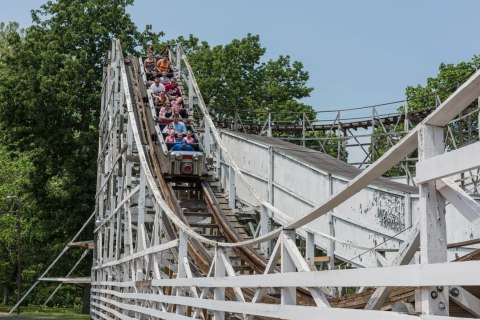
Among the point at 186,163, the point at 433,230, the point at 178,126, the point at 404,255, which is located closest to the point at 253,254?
the point at 186,163

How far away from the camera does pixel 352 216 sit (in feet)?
54.1

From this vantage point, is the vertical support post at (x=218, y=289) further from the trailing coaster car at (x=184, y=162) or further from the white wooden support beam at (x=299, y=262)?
the trailing coaster car at (x=184, y=162)

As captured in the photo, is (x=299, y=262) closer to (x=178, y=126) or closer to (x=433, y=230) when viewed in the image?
(x=433, y=230)

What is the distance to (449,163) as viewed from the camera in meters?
4.10

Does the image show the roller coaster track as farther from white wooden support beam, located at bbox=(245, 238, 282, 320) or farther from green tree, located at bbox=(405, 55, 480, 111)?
green tree, located at bbox=(405, 55, 480, 111)

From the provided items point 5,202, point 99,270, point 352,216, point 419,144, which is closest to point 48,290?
point 5,202

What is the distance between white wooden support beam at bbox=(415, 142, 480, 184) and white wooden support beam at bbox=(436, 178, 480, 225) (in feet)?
0.28

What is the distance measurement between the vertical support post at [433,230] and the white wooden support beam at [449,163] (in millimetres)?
63

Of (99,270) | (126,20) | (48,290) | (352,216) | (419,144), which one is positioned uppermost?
(126,20)

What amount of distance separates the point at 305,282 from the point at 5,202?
129 feet

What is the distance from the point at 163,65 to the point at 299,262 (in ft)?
57.8

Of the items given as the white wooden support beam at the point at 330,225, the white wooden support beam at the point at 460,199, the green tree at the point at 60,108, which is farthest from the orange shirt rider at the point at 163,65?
the white wooden support beam at the point at 460,199

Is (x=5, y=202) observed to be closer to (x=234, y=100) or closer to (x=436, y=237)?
(x=234, y=100)

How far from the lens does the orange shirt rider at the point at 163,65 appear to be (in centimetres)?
2306
